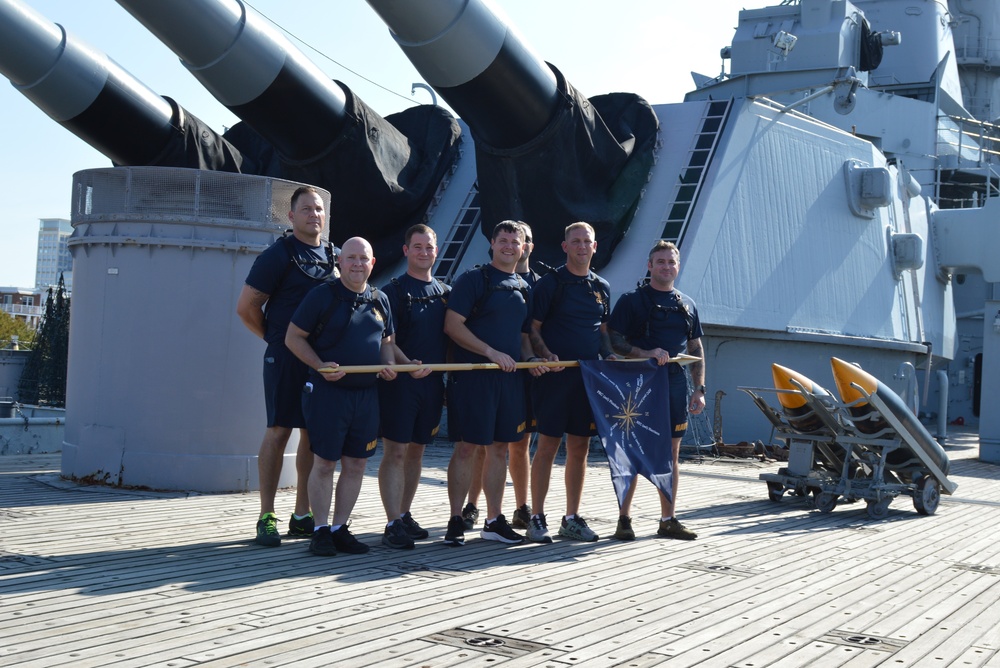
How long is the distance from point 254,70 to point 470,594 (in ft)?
21.7

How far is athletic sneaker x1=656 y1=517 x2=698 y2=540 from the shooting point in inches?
239

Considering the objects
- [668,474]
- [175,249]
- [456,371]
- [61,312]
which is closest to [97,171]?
[175,249]

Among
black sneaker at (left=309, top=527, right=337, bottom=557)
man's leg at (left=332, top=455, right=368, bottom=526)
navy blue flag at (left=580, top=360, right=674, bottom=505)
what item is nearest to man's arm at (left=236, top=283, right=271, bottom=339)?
man's leg at (left=332, top=455, right=368, bottom=526)

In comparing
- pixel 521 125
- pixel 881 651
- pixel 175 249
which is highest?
pixel 521 125

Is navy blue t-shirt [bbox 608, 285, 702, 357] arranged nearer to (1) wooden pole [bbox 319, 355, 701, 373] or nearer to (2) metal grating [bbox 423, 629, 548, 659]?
(1) wooden pole [bbox 319, 355, 701, 373]

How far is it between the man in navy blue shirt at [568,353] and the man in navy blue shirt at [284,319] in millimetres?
1190

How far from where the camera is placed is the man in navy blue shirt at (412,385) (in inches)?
213

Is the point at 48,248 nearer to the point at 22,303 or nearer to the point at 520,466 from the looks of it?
the point at 22,303

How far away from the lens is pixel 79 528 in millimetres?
5496

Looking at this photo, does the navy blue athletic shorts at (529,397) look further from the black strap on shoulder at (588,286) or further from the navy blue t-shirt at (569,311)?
the black strap on shoulder at (588,286)

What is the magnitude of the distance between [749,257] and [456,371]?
774 centimetres

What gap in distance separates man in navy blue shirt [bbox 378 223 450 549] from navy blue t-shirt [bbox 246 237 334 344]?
0.46 metres

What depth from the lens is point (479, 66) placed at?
9523mm

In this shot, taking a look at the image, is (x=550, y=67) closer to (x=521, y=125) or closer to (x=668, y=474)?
(x=521, y=125)
